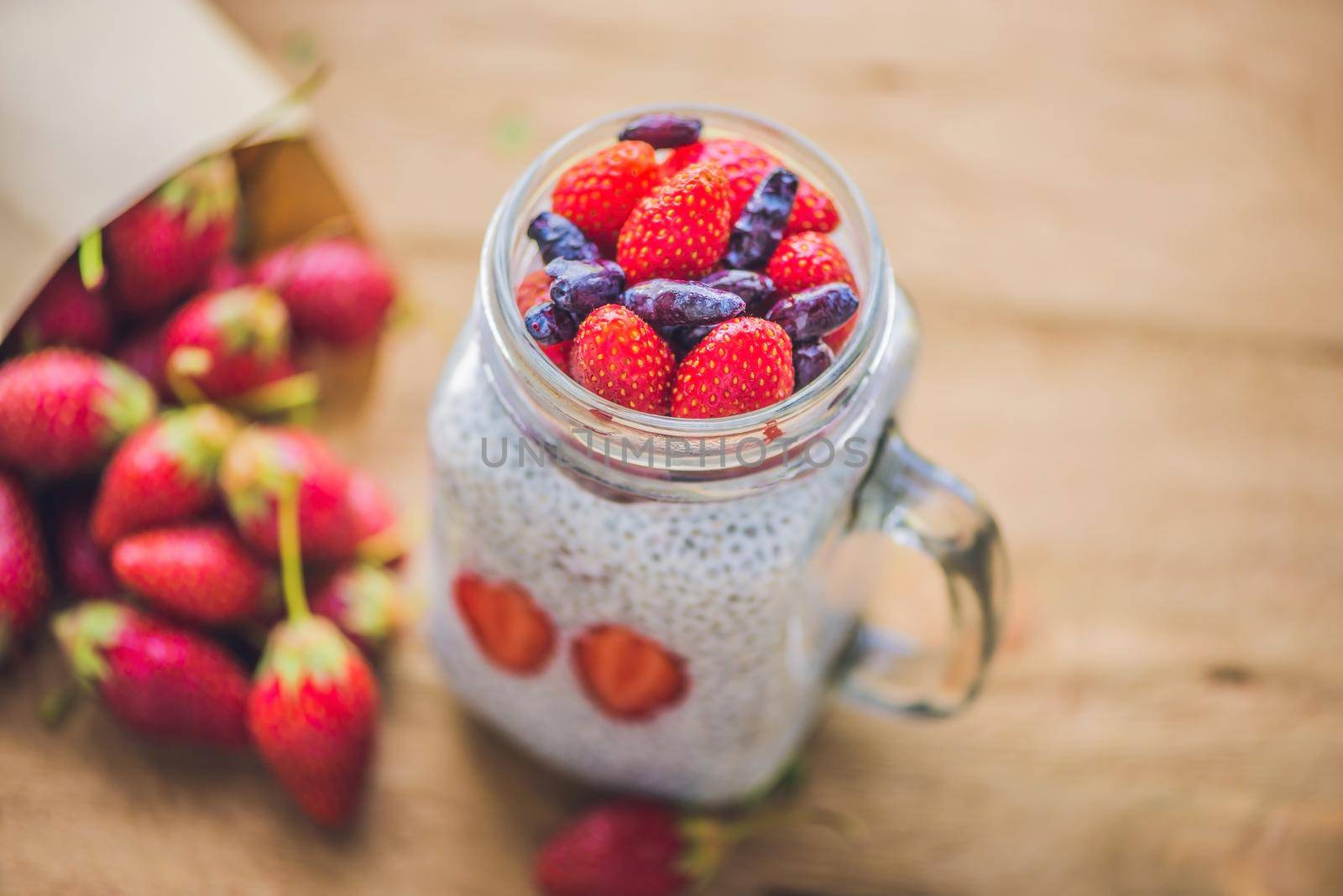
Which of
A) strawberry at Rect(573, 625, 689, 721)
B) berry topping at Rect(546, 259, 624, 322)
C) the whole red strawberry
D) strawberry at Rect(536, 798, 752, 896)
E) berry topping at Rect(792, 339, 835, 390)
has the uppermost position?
berry topping at Rect(546, 259, 624, 322)

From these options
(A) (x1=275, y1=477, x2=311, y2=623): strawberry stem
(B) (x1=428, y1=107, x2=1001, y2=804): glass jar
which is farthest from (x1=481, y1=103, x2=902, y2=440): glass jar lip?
(A) (x1=275, y1=477, x2=311, y2=623): strawberry stem

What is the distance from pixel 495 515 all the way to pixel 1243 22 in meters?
0.82

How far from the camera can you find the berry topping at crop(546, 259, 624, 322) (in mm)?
509

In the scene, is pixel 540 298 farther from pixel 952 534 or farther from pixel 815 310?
pixel 952 534

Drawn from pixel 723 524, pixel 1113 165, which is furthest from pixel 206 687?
pixel 1113 165

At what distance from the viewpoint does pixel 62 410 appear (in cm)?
78

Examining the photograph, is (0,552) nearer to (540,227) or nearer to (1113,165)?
(540,227)

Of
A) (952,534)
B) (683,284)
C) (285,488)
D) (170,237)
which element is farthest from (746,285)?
(170,237)

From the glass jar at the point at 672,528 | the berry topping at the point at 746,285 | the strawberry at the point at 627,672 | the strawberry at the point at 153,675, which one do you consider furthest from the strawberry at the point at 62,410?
the berry topping at the point at 746,285

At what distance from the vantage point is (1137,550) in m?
0.88

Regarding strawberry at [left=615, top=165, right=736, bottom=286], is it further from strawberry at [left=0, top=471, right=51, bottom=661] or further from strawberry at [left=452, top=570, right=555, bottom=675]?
strawberry at [left=0, top=471, right=51, bottom=661]

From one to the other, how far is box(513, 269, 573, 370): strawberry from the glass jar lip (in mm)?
15

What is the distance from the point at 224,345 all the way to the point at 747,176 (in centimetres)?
42

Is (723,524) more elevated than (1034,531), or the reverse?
(723,524)
